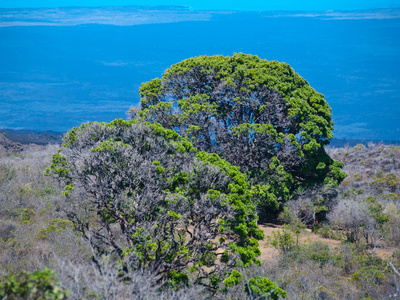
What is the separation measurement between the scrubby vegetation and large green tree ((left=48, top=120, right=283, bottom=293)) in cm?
4

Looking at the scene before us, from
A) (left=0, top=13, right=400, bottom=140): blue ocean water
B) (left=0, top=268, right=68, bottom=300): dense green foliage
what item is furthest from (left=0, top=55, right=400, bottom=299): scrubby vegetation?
(left=0, top=13, right=400, bottom=140): blue ocean water

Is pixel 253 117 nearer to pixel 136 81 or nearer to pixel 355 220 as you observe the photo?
pixel 355 220

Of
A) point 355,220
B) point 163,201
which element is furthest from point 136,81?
point 163,201

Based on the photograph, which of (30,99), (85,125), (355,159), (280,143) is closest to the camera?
(85,125)

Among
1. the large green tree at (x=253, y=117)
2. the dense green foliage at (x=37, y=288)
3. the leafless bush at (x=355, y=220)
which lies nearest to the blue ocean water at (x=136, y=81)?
the large green tree at (x=253, y=117)

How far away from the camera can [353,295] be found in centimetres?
1134

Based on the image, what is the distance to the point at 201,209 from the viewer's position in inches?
404

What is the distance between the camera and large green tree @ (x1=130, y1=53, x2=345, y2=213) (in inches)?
671

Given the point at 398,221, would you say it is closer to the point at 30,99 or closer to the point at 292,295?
the point at 292,295

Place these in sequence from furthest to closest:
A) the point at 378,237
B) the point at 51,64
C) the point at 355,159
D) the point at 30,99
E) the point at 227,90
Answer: the point at 51,64 → the point at 30,99 → the point at 355,159 → the point at 227,90 → the point at 378,237

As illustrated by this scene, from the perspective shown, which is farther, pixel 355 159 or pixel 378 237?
pixel 355 159

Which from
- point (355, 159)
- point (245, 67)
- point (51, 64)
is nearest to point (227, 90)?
point (245, 67)

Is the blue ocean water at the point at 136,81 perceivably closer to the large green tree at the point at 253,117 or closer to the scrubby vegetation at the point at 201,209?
the large green tree at the point at 253,117

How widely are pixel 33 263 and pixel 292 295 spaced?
7.33 meters
